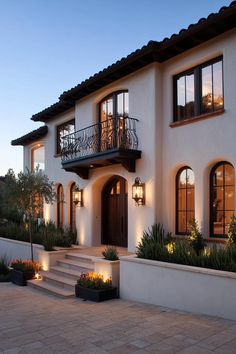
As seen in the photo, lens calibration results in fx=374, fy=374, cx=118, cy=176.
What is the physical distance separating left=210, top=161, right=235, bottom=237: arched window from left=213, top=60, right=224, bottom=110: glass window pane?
5.05 feet

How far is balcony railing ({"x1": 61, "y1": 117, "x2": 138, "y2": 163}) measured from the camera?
11719 millimetres

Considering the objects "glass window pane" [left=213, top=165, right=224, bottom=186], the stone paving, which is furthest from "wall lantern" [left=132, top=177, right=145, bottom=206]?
the stone paving

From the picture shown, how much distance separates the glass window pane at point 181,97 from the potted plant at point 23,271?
6.28 meters

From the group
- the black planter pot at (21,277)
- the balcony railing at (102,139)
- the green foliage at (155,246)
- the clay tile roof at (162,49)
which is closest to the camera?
the green foliage at (155,246)

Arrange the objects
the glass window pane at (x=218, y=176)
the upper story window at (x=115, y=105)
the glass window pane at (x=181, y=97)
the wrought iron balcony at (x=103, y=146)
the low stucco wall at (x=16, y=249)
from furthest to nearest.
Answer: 1. the low stucco wall at (x=16, y=249)
2. the upper story window at (x=115, y=105)
3. the wrought iron balcony at (x=103, y=146)
4. the glass window pane at (x=181, y=97)
5. the glass window pane at (x=218, y=176)

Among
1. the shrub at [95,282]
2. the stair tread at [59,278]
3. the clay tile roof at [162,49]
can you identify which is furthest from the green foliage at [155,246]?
the clay tile roof at [162,49]

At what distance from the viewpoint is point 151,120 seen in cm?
1109

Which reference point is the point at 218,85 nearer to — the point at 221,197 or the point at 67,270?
the point at 221,197

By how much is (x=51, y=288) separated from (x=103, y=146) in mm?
5045

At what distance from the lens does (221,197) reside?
9.70m

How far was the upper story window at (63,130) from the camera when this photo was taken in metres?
16.0

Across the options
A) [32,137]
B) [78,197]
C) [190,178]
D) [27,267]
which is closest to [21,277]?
[27,267]

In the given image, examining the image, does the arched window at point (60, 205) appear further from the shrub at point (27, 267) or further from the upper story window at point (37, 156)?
the shrub at point (27, 267)

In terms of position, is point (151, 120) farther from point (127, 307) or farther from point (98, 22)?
point (127, 307)
